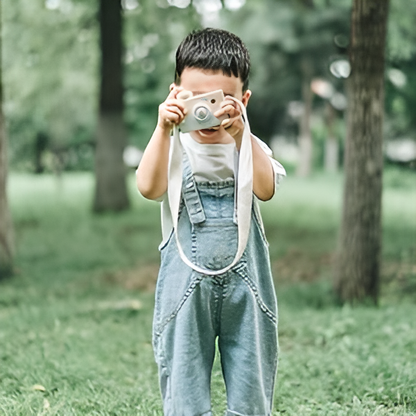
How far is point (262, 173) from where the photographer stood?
7.27ft

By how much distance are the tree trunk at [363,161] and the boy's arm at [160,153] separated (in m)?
3.77

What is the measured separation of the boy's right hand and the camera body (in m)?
0.02

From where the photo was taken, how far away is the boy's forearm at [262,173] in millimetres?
2205

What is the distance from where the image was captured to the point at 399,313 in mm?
5266

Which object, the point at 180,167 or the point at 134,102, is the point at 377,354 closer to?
the point at 180,167

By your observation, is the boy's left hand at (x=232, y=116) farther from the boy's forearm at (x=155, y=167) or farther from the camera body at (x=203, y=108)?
the boy's forearm at (x=155, y=167)

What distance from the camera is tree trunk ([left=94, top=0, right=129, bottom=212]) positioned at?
13.1 meters

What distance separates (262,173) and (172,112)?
411mm

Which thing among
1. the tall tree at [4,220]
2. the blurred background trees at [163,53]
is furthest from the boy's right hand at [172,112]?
the blurred background trees at [163,53]

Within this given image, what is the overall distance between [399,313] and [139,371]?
2541mm

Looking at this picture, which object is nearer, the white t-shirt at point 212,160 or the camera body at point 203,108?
the camera body at point 203,108

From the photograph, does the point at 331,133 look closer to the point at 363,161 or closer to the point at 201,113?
the point at 363,161

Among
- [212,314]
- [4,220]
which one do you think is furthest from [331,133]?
[212,314]

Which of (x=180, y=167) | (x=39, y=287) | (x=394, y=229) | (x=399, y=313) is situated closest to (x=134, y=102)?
(x=394, y=229)
